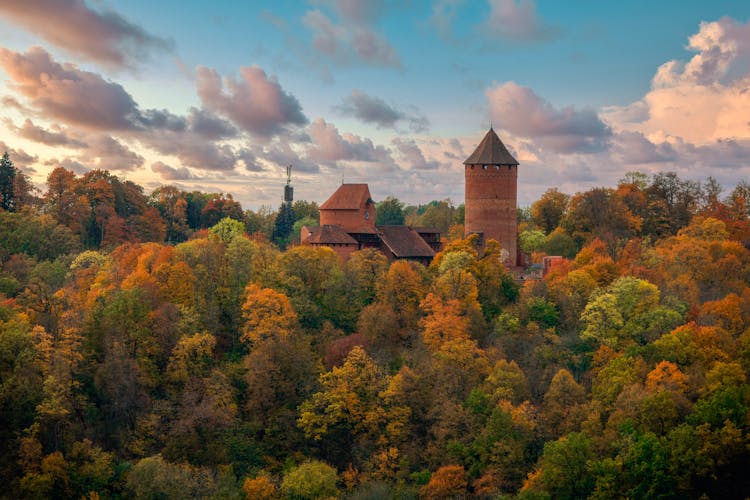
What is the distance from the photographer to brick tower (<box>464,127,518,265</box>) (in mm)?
54938

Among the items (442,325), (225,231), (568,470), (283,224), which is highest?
(283,224)

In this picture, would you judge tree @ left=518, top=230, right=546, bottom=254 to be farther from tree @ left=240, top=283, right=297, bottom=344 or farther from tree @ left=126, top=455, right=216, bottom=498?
tree @ left=126, top=455, right=216, bottom=498

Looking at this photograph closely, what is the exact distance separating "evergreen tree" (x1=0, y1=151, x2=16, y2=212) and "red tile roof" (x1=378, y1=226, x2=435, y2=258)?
34841 millimetres

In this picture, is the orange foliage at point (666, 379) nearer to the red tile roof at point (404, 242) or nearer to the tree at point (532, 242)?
the red tile roof at point (404, 242)

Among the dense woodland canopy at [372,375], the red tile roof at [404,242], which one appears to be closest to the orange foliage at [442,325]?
the dense woodland canopy at [372,375]

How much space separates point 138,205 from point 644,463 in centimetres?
5236

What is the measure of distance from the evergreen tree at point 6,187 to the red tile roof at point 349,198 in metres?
30.7

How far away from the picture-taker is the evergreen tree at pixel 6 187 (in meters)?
66.2

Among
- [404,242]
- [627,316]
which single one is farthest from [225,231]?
[627,316]

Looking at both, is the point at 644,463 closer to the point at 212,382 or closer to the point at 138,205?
the point at 212,382

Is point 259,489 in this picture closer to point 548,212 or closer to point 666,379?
point 666,379

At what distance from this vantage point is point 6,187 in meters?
66.6

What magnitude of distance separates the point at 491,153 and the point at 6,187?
4335 cm

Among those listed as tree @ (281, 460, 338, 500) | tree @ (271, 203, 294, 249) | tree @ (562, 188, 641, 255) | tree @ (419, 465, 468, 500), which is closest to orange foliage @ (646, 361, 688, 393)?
tree @ (419, 465, 468, 500)
